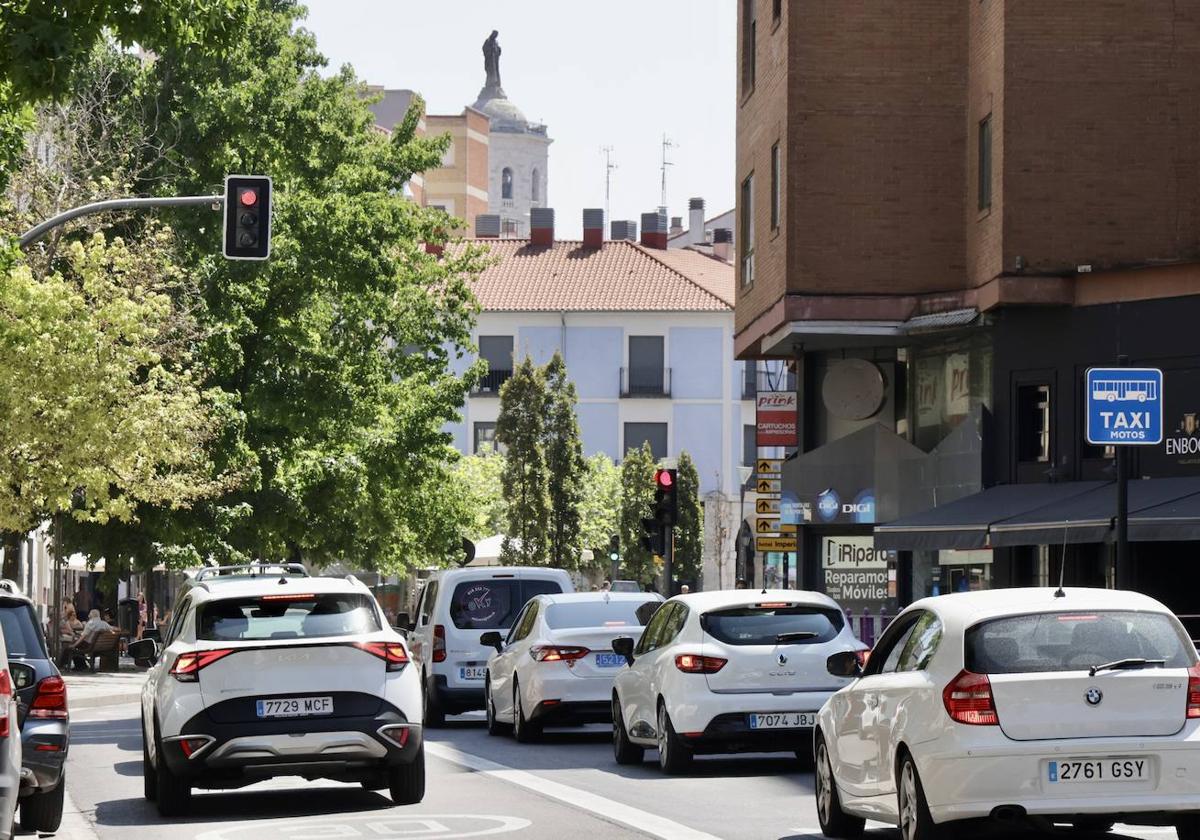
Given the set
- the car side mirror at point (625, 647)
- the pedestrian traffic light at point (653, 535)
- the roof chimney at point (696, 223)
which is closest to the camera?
the car side mirror at point (625, 647)

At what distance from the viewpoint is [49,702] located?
14.7 m

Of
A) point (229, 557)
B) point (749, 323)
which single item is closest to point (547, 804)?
point (749, 323)

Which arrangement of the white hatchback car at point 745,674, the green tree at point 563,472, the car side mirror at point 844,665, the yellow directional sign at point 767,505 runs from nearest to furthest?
the car side mirror at point 844,665 < the white hatchback car at point 745,674 < the yellow directional sign at point 767,505 < the green tree at point 563,472

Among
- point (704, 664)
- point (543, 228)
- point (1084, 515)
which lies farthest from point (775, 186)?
point (543, 228)

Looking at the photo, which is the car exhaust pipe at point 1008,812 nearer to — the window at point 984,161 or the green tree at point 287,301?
the window at point 984,161

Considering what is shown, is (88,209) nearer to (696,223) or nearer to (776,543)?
(776,543)

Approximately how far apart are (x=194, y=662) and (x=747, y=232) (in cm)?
2487

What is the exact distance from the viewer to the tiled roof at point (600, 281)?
97.3 m

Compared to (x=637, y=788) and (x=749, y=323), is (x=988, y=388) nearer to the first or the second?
(x=749, y=323)

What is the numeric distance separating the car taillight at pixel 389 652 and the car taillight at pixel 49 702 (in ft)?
7.15

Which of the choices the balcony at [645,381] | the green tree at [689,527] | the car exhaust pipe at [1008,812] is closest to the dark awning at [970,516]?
the car exhaust pipe at [1008,812]

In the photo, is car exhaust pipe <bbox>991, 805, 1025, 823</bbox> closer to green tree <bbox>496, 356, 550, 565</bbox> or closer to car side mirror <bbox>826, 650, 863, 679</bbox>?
car side mirror <bbox>826, 650, 863, 679</bbox>

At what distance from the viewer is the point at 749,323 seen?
38.8 meters

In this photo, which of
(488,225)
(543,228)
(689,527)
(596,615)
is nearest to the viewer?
(596,615)
